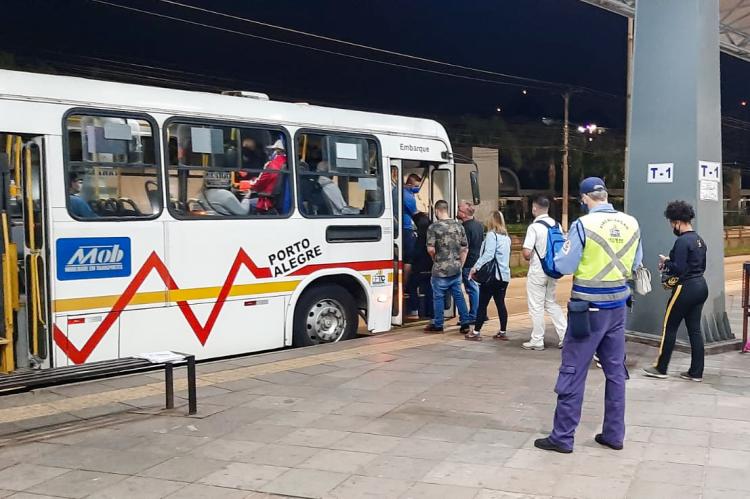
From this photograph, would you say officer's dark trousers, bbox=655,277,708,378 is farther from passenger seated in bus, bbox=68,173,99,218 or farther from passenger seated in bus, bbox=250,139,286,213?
passenger seated in bus, bbox=68,173,99,218

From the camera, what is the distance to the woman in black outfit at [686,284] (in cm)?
670

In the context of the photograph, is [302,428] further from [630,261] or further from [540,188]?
[540,188]

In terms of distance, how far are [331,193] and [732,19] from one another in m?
17.4

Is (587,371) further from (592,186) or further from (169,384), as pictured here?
(169,384)

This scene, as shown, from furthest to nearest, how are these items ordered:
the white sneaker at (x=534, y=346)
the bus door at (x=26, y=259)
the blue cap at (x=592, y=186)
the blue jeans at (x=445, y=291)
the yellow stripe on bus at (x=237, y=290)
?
the blue jeans at (x=445, y=291) < the white sneaker at (x=534, y=346) < the yellow stripe on bus at (x=237, y=290) < the bus door at (x=26, y=259) < the blue cap at (x=592, y=186)

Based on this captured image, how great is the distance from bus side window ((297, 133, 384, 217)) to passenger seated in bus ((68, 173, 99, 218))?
8.01ft

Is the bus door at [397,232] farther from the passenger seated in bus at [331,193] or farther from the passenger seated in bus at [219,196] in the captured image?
the passenger seated in bus at [219,196]

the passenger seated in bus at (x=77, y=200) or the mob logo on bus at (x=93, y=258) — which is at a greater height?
the passenger seated in bus at (x=77, y=200)

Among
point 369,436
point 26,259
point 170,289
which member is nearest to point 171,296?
point 170,289

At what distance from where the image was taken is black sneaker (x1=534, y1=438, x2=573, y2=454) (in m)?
4.86

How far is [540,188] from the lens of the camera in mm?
65438

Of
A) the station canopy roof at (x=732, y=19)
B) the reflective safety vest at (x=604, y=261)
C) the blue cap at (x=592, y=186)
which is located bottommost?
the reflective safety vest at (x=604, y=261)

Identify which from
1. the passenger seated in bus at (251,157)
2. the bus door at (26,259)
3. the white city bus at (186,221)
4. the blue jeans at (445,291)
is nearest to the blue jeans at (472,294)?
the blue jeans at (445,291)

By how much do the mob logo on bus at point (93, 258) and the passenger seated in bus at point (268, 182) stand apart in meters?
1.58
